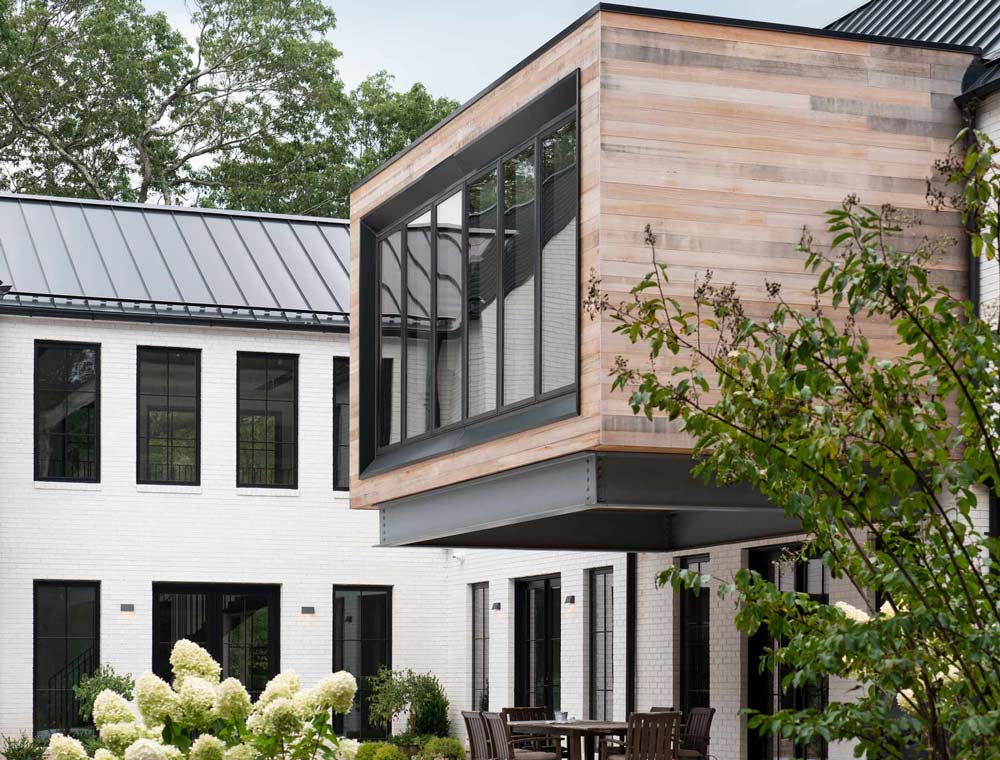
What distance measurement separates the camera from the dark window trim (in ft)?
64.7

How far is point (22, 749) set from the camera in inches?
714

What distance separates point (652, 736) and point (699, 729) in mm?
1390

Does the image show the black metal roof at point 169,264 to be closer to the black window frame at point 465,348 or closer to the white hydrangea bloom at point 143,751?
the black window frame at point 465,348

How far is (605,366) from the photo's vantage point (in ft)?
31.6

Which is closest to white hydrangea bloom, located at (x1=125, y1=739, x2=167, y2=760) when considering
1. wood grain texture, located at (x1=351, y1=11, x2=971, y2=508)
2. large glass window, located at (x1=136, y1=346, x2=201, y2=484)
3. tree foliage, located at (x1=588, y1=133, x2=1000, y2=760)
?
tree foliage, located at (x1=588, y1=133, x2=1000, y2=760)

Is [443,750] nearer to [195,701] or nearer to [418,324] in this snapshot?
[418,324]

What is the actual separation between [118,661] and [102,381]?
11.2ft

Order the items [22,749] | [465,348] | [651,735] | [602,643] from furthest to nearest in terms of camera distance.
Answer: [22,749]
[602,643]
[651,735]
[465,348]

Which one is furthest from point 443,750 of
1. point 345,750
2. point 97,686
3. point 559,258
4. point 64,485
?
point 345,750

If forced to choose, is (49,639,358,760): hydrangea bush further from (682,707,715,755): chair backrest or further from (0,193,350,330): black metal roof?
(0,193,350,330): black metal roof

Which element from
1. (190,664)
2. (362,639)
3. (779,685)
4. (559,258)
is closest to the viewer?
(190,664)

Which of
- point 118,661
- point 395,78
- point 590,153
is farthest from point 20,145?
point 590,153

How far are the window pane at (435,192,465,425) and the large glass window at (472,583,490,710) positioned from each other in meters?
8.42

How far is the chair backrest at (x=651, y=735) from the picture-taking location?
13.1 m
